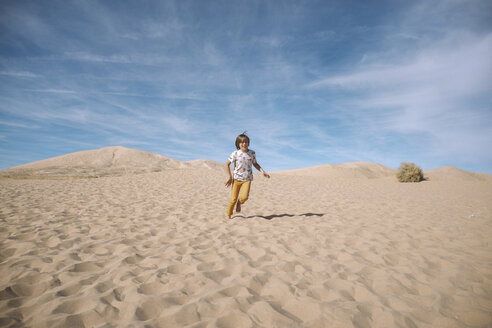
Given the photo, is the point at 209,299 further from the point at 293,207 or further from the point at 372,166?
the point at 372,166

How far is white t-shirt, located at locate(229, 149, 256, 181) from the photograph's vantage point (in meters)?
5.12

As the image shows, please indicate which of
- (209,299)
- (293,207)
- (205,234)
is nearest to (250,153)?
(205,234)

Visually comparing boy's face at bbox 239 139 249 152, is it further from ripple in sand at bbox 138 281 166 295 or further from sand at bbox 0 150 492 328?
ripple in sand at bbox 138 281 166 295

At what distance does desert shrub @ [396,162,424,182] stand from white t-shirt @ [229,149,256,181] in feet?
58.8

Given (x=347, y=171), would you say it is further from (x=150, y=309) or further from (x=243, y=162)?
(x=150, y=309)

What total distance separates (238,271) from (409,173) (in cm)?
1996

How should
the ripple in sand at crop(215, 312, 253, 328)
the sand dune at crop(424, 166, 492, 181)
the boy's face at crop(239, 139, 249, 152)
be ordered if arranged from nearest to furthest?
1. the ripple in sand at crop(215, 312, 253, 328)
2. the boy's face at crop(239, 139, 249, 152)
3. the sand dune at crop(424, 166, 492, 181)

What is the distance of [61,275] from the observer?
2594mm

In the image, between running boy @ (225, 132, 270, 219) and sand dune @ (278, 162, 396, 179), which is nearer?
running boy @ (225, 132, 270, 219)

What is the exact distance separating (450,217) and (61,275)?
8.83 m

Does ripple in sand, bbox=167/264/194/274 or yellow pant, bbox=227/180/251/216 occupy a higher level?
yellow pant, bbox=227/180/251/216

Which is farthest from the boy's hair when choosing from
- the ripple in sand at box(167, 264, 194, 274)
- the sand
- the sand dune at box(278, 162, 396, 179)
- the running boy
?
the sand dune at box(278, 162, 396, 179)

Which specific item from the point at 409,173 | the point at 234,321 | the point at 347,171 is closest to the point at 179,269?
the point at 234,321

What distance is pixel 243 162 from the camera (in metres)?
5.11
